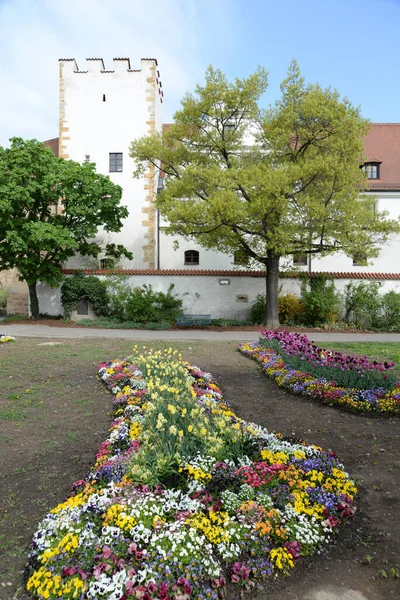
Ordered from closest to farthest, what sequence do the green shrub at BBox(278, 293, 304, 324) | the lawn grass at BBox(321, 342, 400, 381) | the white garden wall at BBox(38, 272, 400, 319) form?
the lawn grass at BBox(321, 342, 400, 381) → the green shrub at BBox(278, 293, 304, 324) → the white garden wall at BBox(38, 272, 400, 319)

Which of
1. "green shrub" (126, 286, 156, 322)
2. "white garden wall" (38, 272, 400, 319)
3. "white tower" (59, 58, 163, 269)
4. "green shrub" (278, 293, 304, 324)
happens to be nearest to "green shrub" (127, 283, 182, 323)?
"green shrub" (126, 286, 156, 322)

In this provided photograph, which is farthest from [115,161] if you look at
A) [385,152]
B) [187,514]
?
[187,514]

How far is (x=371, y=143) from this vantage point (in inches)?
1138

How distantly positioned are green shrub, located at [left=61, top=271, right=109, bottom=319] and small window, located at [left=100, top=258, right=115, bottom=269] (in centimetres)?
312

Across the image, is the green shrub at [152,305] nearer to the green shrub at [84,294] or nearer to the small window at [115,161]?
the green shrub at [84,294]

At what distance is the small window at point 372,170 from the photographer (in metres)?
27.0

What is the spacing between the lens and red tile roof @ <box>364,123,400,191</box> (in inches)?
1046

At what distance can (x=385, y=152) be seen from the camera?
92.8 feet

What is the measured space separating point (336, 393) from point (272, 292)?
37.6 ft

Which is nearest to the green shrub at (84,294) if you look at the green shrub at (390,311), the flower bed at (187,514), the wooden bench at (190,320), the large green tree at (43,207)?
the large green tree at (43,207)

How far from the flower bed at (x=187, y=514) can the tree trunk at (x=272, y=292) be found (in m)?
13.6

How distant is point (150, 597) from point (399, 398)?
5.30 m

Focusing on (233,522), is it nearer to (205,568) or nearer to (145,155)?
(205,568)

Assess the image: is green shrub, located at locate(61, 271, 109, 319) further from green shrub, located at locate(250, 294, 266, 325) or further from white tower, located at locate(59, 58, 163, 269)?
green shrub, located at locate(250, 294, 266, 325)
